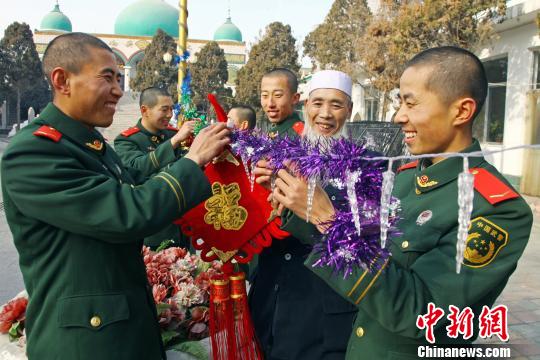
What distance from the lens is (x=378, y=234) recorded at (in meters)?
1.36

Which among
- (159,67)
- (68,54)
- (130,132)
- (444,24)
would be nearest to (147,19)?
(159,67)

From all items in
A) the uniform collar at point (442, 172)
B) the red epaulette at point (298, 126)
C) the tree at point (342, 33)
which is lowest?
the uniform collar at point (442, 172)

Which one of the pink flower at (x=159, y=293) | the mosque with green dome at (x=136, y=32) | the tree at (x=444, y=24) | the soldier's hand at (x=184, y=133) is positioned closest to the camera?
the pink flower at (x=159, y=293)

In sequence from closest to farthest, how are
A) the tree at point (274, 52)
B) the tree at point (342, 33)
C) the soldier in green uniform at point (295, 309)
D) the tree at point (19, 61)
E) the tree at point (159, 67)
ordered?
1. the soldier in green uniform at point (295, 309)
2. the tree at point (342, 33)
3. the tree at point (274, 52)
4. the tree at point (19, 61)
5. the tree at point (159, 67)

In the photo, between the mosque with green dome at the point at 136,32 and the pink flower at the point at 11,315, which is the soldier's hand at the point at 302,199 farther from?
the mosque with green dome at the point at 136,32

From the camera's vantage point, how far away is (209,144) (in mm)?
1960

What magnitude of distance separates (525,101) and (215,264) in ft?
30.3

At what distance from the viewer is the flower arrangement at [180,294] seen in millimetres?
2719

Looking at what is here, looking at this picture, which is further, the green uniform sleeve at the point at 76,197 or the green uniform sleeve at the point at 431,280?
the green uniform sleeve at the point at 76,197

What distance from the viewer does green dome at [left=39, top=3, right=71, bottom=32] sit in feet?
139

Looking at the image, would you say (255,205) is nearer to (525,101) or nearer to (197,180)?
(197,180)

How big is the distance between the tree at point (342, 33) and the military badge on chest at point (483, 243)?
15.3 m

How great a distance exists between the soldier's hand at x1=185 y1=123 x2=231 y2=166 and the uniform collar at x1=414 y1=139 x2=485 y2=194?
0.81 m

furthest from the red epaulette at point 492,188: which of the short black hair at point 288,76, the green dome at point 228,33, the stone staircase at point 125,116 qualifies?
the green dome at point 228,33
